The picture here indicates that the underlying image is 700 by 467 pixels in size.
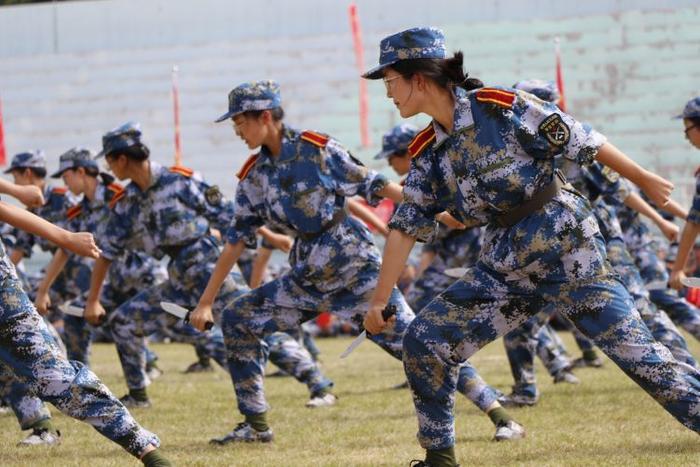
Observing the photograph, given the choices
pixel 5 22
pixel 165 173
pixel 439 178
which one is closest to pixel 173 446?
pixel 165 173

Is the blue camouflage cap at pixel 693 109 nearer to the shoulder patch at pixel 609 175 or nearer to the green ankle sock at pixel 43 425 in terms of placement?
the shoulder patch at pixel 609 175

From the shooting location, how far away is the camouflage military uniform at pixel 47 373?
584cm

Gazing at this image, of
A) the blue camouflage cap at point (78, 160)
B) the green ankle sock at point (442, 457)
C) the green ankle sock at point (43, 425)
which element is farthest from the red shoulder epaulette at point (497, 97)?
the blue camouflage cap at point (78, 160)

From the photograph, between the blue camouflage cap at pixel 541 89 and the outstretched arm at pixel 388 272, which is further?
the blue camouflage cap at pixel 541 89

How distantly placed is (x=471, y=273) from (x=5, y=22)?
26.8m

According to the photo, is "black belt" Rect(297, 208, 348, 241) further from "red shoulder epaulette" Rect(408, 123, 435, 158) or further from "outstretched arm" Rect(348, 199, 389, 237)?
"red shoulder epaulette" Rect(408, 123, 435, 158)

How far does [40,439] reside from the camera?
26.5 ft

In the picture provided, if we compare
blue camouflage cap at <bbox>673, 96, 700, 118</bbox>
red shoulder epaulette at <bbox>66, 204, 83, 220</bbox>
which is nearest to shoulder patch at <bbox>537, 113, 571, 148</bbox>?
blue camouflage cap at <bbox>673, 96, 700, 118</bbox>

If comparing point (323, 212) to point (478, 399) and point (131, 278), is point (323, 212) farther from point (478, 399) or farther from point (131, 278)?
point (131, 278)

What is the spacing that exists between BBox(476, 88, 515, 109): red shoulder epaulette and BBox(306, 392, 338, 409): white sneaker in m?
4.99

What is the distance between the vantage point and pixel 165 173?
9.79m

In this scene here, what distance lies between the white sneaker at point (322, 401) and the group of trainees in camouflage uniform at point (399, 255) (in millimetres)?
43

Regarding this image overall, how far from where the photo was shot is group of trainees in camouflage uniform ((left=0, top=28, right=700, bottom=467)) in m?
5.79

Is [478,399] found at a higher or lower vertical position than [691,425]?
lower
